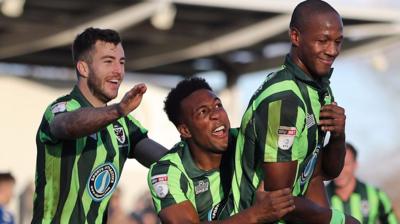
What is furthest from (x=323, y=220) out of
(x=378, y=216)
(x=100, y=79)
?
(x=378, y=216)

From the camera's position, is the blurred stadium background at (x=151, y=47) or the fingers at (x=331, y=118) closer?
the fingers at (x=331, y=118)

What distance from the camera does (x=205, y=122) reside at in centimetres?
716

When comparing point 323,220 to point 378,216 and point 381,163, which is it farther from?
point 381,163

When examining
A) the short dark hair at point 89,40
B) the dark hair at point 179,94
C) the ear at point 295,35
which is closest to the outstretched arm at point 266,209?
the ear at point 295,35

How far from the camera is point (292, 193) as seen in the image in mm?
6531

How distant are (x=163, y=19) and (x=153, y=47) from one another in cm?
383

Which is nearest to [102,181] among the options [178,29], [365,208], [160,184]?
[160,184]

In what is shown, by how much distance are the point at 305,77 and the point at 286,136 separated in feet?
1.24

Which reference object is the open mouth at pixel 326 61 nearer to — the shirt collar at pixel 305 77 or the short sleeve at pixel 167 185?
the shirt collar at pixel 305 77

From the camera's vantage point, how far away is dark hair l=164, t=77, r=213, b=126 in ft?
24.2

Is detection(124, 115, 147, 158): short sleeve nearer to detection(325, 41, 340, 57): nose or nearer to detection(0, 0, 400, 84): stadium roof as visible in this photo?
detection(325, 41, 340, 57): nose

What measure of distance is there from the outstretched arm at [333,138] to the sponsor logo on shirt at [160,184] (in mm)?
957

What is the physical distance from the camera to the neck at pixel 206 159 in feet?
23.7

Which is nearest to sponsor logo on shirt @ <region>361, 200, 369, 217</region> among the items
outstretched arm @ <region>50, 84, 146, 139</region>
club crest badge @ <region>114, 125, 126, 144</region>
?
club crest badge @ <region>114, 125, 126, 144</region>
